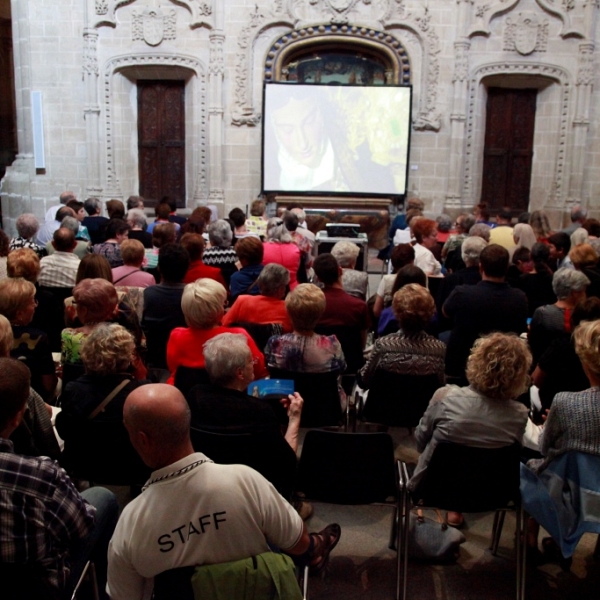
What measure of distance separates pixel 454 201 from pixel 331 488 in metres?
8.95

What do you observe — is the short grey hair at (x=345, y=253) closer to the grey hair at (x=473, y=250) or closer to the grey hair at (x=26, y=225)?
the grey hair at (x=473, y=250)

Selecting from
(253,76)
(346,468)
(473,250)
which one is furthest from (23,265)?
(253,76)

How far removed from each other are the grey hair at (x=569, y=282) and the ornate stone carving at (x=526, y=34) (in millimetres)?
7843

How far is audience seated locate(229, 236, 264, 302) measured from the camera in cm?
491

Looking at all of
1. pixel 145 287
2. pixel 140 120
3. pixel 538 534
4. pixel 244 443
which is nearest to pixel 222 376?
pixel 244 443

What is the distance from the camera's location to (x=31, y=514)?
1.96 metres

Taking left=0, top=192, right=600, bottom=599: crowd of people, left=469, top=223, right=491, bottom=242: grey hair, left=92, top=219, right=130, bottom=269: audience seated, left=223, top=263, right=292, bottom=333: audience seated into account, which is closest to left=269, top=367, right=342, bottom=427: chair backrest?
left=0, top=192, right=600, bottom=599: crowd of people

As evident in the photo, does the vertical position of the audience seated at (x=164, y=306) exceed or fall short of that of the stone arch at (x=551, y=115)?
it falls short

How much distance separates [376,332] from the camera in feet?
16.0

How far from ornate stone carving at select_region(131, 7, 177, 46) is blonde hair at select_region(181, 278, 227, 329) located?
840 cm

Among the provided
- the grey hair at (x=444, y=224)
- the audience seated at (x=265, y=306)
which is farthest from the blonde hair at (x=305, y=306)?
the grey hair at (x=444, y=224)

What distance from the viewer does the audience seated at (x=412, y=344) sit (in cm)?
348

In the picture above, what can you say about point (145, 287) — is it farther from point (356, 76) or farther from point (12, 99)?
point (12, 99)

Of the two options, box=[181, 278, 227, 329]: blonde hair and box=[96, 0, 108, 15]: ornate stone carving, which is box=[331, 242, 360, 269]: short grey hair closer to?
box=[181, 278, 227, 329]: blonde hair
